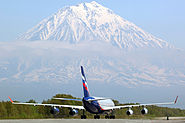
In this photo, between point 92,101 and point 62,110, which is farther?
point 62,110

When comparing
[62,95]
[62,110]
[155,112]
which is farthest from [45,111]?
[155,112]

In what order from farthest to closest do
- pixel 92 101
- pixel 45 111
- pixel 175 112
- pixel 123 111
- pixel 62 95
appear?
pixel 175 112 < pixel 62 95 < pixel 123 111 < pixel 45 111 < pixel 92 101

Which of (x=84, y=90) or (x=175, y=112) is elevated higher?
(x=84, y=90)

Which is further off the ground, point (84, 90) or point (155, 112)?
point (84, 90)

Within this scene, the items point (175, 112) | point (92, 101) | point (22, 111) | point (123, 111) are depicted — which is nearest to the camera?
point (92, 101)

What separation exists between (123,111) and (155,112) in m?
9.89

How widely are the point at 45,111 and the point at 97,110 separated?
23218 mm

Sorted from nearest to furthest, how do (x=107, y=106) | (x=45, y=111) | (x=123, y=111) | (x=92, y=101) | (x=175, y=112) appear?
(x=92, y=101), (x=107, y=106), (x=45, y=111), (x=123, y=111), (x=175, y=112)

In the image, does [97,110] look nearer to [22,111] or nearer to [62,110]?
[22,111]

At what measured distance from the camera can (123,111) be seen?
103250mm

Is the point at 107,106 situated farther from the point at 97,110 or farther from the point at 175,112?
the point at 175,112

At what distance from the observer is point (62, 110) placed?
94438 millimetres

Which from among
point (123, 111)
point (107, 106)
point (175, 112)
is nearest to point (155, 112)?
point (123, 111)

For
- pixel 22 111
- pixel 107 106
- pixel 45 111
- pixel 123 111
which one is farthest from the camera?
pixel 123 111
